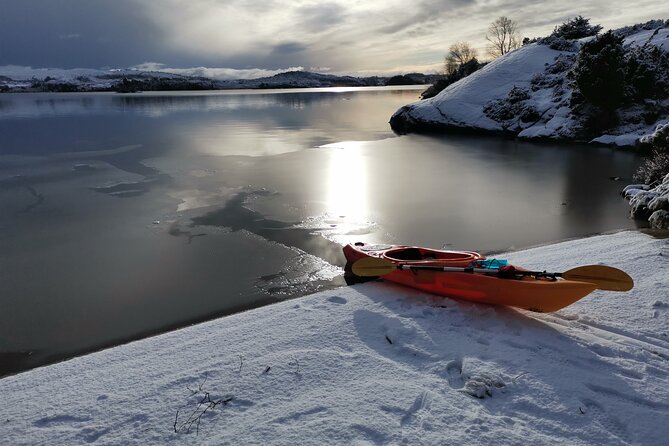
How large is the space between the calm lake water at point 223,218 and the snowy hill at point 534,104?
13.6 feet

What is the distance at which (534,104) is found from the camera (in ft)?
99.1

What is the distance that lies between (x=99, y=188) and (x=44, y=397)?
11.2m

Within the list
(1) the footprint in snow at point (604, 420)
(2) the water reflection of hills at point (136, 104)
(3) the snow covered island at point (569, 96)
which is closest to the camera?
(1) the footprint in snow at point (604, 420)

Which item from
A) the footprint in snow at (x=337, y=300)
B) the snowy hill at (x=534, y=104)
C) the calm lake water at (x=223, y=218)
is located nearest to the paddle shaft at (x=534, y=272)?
the footprint in snow at (x=337, y=300)

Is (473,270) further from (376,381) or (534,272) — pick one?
(376,381)

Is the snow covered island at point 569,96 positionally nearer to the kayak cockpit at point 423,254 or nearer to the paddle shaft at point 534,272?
the kayak cockpit at point 423,254

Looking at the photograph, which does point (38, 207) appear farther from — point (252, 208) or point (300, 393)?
point (300, 393)

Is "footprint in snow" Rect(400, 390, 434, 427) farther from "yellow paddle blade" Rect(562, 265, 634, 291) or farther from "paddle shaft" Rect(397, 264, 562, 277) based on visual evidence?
"yellow paddle blade" Rect(562, 265, 634, 291)

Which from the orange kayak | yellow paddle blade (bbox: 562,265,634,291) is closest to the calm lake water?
the orange kayak

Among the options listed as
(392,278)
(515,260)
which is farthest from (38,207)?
(515,260)

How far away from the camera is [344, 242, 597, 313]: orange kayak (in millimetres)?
5488

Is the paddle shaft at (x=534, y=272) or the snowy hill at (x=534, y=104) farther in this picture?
the snowy hill at (x=534, y=104)

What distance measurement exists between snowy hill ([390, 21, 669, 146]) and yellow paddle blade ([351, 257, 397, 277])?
895 inches

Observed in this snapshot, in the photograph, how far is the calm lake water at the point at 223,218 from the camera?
6914 mm
